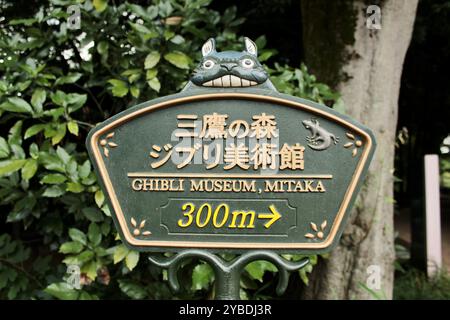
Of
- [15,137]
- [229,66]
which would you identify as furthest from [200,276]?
[15,137]

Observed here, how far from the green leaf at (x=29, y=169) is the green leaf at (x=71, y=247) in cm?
41

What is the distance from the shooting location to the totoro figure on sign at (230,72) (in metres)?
1.73

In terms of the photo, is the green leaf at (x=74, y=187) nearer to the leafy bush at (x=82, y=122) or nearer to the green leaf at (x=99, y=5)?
the leafy bush at (x=82, y=122)

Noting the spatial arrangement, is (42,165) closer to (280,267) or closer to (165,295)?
(165,295)

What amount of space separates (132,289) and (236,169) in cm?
126

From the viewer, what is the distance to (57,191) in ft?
8.09

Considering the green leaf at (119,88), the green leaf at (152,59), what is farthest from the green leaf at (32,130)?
the green leaf at (152,59)

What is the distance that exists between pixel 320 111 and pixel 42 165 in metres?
1.62

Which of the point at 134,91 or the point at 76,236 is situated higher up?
the point at 134,91

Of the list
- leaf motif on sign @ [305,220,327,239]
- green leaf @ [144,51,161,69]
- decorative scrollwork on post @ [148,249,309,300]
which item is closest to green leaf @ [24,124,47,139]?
green leaf @ [144,51,161,69]

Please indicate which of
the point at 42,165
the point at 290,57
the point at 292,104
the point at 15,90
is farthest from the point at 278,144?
the point at 290,57

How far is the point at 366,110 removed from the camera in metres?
3.02

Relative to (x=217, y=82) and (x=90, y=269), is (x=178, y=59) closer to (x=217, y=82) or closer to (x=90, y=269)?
(x=217, y=82)

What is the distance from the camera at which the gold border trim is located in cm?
172
